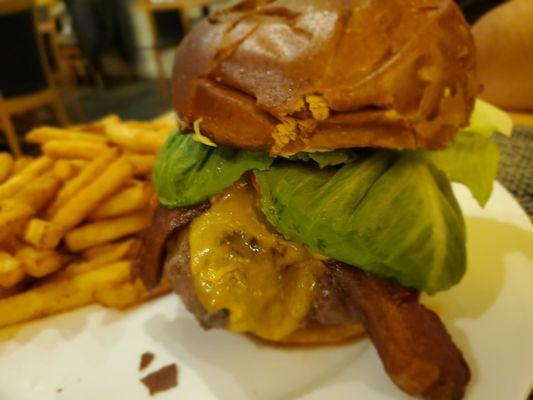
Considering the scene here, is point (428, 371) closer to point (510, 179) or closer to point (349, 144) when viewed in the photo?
point (349, 144)

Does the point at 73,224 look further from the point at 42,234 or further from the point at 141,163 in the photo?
the point at 141,163

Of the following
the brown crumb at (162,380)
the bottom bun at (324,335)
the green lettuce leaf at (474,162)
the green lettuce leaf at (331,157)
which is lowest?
the brown crumb at (162,380)

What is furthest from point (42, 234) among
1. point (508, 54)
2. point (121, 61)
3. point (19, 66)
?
point (121, 61)

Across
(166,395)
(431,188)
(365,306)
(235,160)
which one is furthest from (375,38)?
(166,395)

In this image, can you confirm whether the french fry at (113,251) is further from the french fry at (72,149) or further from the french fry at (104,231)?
the french fry at (72,149)

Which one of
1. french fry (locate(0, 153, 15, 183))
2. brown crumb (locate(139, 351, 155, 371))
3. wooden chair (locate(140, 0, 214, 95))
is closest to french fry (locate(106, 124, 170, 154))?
french fry (locate(0, 153, 15, 183))

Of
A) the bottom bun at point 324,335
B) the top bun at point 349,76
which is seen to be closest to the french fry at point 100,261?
the bottom bun at point 324,335
